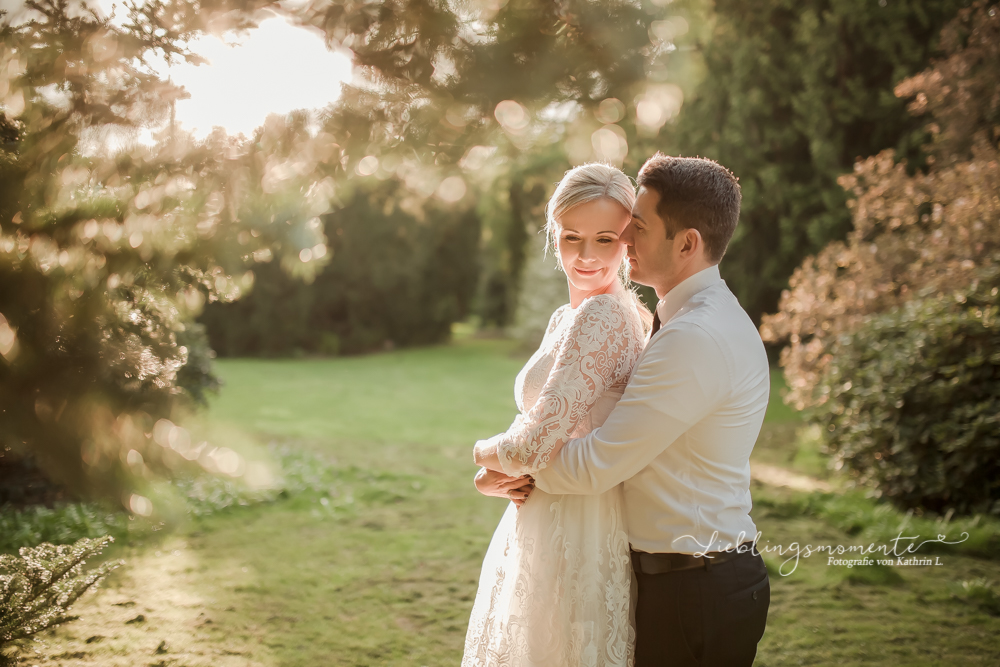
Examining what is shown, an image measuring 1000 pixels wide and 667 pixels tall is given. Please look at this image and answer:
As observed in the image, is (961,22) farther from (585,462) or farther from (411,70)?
(585,462)

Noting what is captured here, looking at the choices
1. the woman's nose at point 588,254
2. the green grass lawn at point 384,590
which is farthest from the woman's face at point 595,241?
the green grass lawn at point 384,590

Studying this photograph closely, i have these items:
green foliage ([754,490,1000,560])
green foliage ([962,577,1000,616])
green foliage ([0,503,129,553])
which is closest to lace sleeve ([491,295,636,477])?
green foliage ([962,577,1000,616])

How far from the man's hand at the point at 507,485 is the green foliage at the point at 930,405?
4.13m

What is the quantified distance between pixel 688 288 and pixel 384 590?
122 inches

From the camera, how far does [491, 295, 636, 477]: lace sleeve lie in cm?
184

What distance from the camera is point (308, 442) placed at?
8305mm

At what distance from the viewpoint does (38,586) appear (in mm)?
2324

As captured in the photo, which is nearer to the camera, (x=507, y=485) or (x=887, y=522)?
(x=507, y=485)

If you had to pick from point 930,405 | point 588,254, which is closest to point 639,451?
point 588,254

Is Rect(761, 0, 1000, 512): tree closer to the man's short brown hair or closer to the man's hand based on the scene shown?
the man's short brown hair

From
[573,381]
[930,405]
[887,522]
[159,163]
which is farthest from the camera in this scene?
[930,405]

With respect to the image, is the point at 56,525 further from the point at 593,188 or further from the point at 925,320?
the point at 925,320

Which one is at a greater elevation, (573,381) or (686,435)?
(573,381)

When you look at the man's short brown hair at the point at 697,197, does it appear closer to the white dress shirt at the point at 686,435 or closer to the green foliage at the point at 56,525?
Answer: the white dress shirt at the point at 686,435
